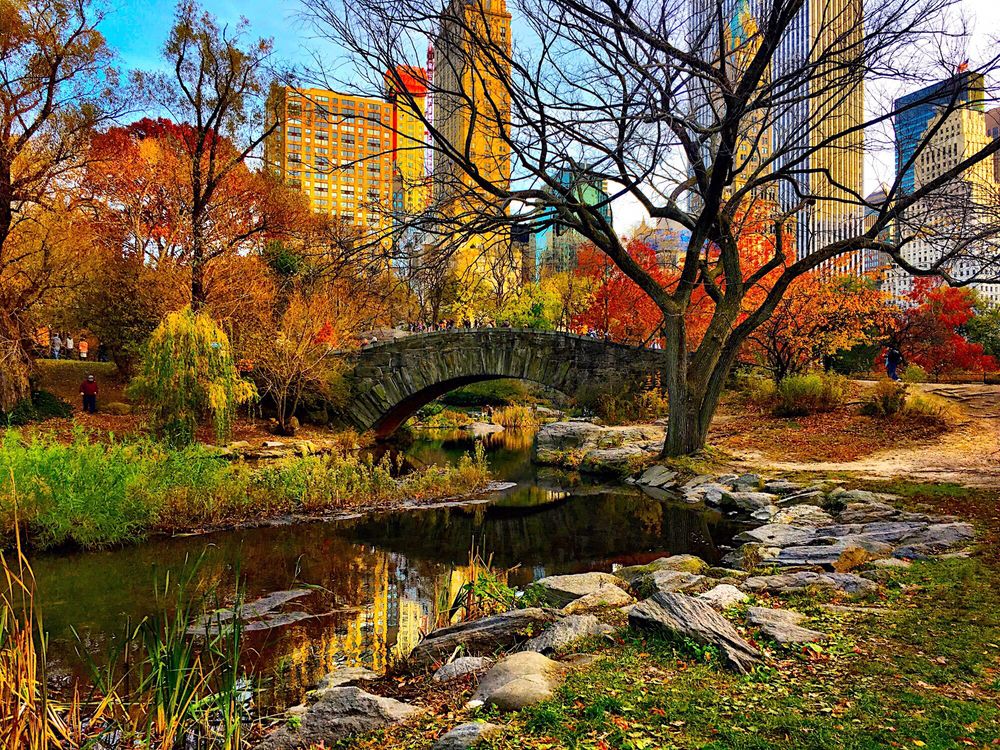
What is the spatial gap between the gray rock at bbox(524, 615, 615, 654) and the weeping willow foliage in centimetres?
1133

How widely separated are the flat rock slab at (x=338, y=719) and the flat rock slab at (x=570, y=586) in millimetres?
2051

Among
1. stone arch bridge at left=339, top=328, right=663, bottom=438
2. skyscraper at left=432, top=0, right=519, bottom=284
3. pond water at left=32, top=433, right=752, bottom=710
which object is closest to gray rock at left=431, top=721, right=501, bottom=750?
pond water at left=32, top=433, right=752, bottom=710

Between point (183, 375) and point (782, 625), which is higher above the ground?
point (183, 375)

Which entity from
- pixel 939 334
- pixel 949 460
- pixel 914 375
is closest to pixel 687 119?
pixel 949 460

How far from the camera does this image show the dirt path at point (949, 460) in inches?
391

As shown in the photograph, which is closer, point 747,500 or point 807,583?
point 807,583

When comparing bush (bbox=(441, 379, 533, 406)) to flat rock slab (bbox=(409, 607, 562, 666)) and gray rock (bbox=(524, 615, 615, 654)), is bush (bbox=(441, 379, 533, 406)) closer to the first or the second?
flat rock slab (bbox=(409, 607, 562, 666))

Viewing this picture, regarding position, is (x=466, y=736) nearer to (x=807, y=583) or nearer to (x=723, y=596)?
(x=723, y=596)

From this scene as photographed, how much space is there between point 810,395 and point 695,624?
43.9 ft

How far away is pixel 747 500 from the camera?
1024 cm

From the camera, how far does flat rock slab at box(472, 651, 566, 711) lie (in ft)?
10.7

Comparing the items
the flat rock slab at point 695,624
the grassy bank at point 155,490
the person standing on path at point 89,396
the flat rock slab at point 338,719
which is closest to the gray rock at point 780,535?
the flat rock slab at point 695,624

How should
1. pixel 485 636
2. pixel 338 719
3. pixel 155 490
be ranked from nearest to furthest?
1. pixel 338 719
2. pixel 485 636
3. pixel 155 490

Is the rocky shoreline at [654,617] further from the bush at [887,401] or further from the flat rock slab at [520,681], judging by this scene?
the bush at [887,401]
